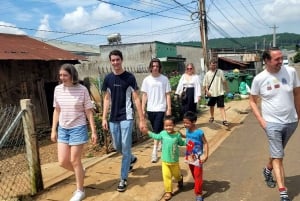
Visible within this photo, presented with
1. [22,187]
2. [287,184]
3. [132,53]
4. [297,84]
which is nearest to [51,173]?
[22,187]

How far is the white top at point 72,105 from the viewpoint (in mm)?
4910

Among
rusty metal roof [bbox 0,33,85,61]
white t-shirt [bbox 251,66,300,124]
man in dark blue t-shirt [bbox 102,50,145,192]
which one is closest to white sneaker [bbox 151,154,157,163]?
man in dark blue t-shirt [bbox 102,50,145,192]

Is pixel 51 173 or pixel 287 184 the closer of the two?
pixel 287 184

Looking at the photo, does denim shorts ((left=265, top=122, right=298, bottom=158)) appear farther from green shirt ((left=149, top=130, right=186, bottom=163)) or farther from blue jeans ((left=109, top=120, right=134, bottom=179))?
blue jeans ((left=109, top=120, right=134, bottom=179))

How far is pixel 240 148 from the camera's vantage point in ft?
26.1

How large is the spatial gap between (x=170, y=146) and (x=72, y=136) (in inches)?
49.9

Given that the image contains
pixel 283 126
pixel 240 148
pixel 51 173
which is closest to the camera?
pixel 283 126

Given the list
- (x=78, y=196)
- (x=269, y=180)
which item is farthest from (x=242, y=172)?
(x=78, y=196)

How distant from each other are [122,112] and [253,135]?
4.98 meters

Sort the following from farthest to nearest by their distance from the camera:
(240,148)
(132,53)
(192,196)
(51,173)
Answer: (132,53) → (240,148) → (51,173) → (192,196)

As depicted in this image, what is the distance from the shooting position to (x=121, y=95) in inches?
212

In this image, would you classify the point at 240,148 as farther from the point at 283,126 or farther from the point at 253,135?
the point at 283,126

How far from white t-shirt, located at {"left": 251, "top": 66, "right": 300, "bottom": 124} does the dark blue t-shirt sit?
173 centimetres

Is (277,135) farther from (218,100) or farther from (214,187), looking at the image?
(218,100)
